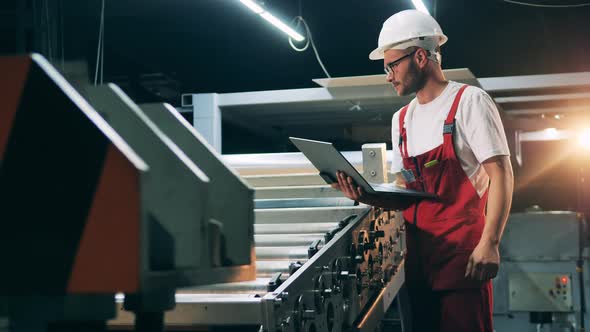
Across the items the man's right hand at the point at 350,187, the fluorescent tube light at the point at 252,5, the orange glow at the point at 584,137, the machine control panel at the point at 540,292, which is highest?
the fluorescent tube light at the point at 252,5

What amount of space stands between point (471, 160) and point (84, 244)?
1.72 m

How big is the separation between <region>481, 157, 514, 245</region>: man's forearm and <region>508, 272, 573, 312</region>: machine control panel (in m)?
3.81

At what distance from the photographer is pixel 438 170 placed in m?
2.38

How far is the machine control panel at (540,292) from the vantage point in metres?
5.62

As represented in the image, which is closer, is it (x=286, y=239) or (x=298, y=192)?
(x=286, y=239)

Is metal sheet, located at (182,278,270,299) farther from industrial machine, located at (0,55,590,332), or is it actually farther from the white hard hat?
the white hard hat

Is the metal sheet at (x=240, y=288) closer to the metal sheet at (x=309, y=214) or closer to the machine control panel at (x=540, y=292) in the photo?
the metal sheet at (x=309, y=214)

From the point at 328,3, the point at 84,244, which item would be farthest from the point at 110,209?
the point at 328,3

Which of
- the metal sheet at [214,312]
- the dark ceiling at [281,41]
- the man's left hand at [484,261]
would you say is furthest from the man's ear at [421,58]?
the dark ceiling at [281,41]

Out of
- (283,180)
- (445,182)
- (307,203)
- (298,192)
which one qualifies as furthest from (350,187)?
(283,180)

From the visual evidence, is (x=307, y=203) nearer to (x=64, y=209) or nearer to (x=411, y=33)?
(x=411, y=33)

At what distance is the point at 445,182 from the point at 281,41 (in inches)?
379

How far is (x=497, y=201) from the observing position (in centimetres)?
219

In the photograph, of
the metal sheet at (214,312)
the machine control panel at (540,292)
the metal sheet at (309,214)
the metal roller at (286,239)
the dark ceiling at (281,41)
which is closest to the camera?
the metal sheet at (214,312)
